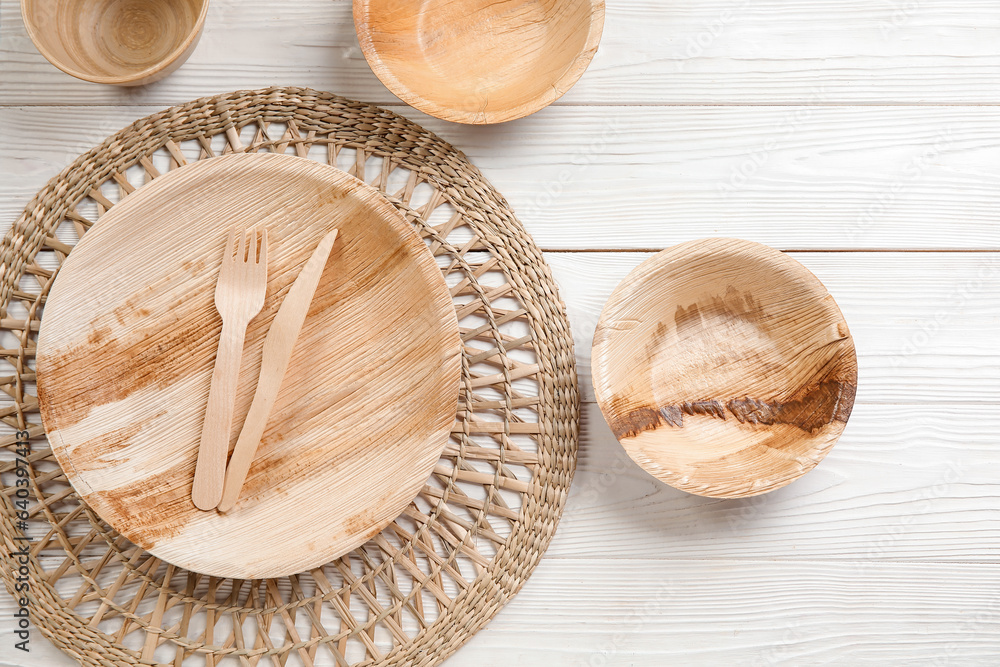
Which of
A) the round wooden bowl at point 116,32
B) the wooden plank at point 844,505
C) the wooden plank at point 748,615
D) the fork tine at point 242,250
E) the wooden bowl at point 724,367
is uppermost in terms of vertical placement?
the round wooden bowl at point 116,32

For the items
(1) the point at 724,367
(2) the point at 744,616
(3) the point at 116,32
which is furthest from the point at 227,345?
(2) the point at 744,616

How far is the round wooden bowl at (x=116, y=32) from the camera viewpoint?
74cm

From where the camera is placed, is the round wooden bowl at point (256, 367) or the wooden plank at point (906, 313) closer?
the round wooden bowl at point (256, 367)

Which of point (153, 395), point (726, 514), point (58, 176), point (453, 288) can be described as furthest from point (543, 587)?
point (58, 176)

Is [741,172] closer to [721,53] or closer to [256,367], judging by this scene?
[721,53]

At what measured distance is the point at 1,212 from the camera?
0.77 metres

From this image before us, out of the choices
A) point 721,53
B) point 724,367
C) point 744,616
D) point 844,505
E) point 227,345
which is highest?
point 721,53

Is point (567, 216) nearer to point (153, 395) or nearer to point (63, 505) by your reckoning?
point (153, 395)

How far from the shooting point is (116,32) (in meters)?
0.78

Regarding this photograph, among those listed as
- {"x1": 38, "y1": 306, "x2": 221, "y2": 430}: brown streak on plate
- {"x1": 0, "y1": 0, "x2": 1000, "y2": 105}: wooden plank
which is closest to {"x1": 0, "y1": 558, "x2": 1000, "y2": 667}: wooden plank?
{"x1": 38, "y1": 306, "x2": 221, "y2": 430}: brown streak on plate

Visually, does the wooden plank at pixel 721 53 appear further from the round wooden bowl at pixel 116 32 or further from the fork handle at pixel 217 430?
the fork handle at pixel 217 430

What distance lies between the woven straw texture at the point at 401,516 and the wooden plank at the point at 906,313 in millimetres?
77

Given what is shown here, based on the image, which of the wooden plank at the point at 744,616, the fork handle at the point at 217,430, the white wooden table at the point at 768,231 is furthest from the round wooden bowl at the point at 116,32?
the wooden plank at the point at 744,616

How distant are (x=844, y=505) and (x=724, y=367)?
224 mm
